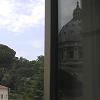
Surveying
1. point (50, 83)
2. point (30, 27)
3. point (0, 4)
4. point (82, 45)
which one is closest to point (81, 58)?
point (82, 45)

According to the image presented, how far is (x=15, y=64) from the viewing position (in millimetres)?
968

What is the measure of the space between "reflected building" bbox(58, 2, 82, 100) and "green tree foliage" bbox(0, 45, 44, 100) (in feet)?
0.41

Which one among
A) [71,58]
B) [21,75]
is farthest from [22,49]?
[71,58]

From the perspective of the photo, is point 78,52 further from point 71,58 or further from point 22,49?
point 22,49

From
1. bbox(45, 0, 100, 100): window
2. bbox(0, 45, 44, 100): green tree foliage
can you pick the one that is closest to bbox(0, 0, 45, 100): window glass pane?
bbox(0, 45, 44, 100): green tree foliage

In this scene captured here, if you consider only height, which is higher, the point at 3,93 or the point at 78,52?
the point at 78,52

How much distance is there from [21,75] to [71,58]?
0.93ft

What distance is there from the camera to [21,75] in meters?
0.95

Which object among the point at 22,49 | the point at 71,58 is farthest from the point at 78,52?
the point at 22,49

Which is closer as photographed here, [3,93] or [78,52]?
[78,52]

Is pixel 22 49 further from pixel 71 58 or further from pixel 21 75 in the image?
pixel 71 58

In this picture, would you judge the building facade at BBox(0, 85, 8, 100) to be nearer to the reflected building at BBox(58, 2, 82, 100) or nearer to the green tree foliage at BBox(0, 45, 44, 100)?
the green tree foliage at BBox(0, 45, 44, 100)

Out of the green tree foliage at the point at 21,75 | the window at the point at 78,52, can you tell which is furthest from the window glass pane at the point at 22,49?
the window at the point at 78,52

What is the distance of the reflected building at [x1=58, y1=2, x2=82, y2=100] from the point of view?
77cm
